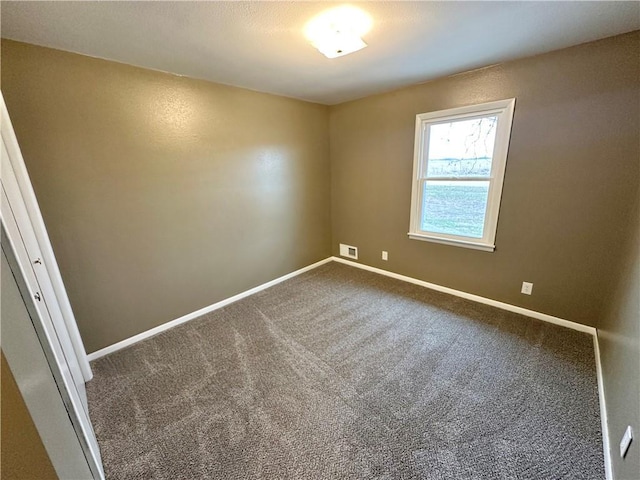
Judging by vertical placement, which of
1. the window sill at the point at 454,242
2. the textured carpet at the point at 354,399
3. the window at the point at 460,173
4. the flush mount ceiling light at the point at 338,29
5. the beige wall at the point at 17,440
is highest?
the flush mount ceiling light at the point at 338,29

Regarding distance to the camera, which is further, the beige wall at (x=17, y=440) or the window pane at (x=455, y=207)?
the window pane at (x=455, y=207)

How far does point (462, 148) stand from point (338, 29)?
1803mm

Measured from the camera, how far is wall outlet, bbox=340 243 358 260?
3.93m

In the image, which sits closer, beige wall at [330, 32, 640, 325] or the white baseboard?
the white baseboard

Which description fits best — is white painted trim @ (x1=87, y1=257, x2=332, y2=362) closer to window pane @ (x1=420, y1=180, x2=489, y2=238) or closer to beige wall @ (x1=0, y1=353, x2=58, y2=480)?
beige wall @ (x1=0, y1=353, x2=58, y2=480)

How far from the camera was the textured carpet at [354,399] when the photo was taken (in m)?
1.35

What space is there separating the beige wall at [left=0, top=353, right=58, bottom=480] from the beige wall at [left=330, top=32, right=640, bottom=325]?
3.23m

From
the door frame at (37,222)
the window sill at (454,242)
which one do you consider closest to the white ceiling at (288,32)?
the door frame at (37,222)

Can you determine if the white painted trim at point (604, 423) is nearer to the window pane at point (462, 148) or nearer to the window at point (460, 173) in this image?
the window at point (460, 173)

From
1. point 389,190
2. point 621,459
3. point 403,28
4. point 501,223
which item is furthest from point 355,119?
point 621,459

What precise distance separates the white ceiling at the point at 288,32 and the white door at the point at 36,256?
70cm

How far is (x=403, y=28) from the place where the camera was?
1655mm

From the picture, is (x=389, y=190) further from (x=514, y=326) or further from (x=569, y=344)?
(x=569, y=344)

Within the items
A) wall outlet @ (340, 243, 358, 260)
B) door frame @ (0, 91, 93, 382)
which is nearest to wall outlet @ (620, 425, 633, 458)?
wall outlet @ (340, 243, 358, 260)
